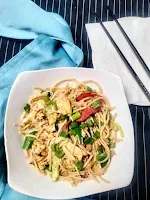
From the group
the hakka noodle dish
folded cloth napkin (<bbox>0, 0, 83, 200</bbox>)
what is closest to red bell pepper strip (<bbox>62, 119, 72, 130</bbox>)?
the hakka noodle dish

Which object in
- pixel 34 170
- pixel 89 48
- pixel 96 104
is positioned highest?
pixel 89 48

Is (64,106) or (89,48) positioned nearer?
(64,106)

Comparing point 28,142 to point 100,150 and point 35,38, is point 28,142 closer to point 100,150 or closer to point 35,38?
point 100,150

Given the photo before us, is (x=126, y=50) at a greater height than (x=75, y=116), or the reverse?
(x=126, y=50)

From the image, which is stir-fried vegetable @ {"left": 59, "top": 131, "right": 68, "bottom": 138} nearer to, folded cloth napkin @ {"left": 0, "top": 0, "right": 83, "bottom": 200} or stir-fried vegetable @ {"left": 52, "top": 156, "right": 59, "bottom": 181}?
stir-fried vegetable @ {"left": 52, "top": 156, "right": 59, "bottom": 181}

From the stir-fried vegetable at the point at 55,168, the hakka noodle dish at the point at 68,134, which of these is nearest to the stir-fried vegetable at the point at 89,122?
the hakka noodle dish at the point at 68,134

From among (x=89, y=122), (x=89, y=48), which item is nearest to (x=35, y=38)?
(x=89, y=48)
